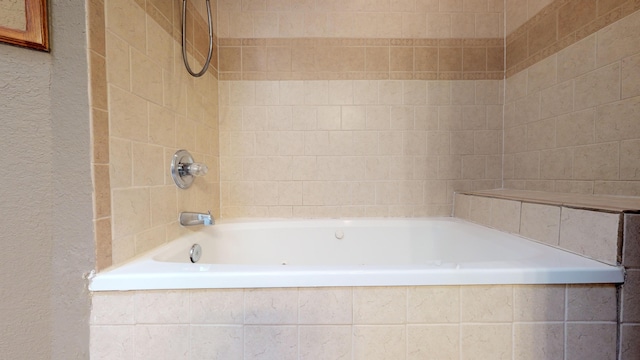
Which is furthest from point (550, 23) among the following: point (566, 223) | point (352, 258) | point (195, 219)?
point (195, 219)

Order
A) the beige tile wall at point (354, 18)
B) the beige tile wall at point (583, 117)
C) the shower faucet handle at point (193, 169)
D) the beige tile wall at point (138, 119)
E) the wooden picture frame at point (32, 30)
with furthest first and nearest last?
the beige tile wall at point (354, 18), the shower faucet handle at point (193, 169), the beige tile wall at point (583, 117), the beige tile wall at point (138, 119), the wooden picture frame at point (32, 30)

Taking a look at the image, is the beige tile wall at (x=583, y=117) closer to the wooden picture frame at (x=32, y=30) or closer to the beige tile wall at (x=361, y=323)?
the beige tile wall at (x=361, y=323)

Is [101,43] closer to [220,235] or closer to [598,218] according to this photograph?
[220,235]

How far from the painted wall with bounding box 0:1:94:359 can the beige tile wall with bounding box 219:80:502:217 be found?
90 centimetres

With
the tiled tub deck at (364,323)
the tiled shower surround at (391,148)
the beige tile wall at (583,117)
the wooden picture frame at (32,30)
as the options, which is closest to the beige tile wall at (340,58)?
the tiled shower surround at (391,148)

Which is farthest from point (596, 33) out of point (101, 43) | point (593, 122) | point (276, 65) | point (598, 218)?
point (101, 43)

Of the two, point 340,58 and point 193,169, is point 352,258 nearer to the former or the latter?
point 193,169

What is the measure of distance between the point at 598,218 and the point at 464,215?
727 millimetres

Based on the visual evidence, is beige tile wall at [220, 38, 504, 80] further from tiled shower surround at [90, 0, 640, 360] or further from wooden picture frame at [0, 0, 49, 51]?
wooden picture frame at [0, 0, 49, 51]

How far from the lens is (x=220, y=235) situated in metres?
1.31

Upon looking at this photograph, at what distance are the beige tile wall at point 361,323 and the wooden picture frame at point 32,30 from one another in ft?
2.00

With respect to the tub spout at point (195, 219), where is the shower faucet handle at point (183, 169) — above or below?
above

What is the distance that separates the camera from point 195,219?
1123 mm

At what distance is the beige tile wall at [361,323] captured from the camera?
0.65m
